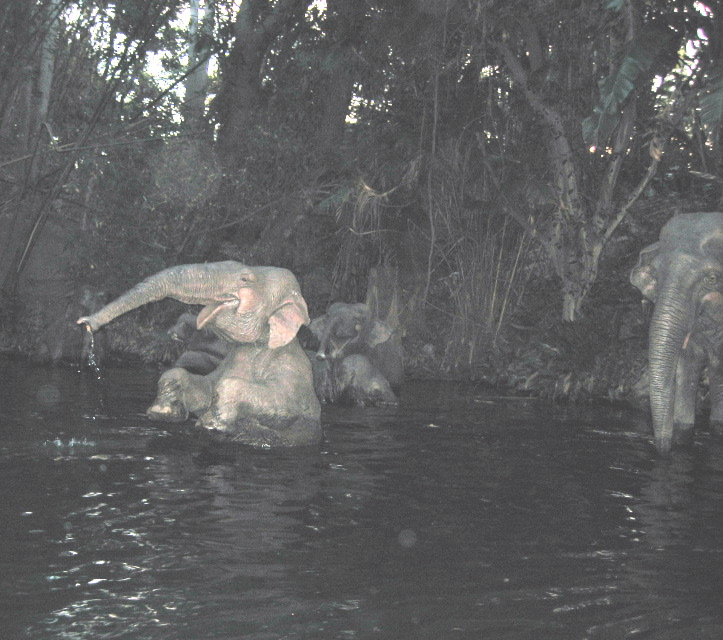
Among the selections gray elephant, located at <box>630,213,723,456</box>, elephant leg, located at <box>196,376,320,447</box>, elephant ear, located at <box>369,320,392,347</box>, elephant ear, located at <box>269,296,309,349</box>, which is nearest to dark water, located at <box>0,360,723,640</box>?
A: elephant leg, located at <box>196,376,320,447</box>

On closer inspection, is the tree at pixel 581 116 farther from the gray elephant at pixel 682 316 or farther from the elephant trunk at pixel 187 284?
the elephant trunk at pixel 187 284

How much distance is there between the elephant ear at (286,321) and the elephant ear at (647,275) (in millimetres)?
2955

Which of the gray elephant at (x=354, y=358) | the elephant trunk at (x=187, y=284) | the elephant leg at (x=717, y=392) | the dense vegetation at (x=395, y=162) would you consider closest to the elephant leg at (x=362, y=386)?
the gray elephant at (x=354, y=358)

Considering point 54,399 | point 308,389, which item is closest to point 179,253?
point 54,399

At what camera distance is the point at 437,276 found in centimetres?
1734

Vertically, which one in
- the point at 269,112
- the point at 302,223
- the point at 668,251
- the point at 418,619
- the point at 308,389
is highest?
the point at 269,112

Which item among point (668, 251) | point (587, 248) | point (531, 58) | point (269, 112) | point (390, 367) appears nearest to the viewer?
point (668, 251)

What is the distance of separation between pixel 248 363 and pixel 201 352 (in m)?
2.37

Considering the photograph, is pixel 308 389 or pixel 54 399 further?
pixel 54 399

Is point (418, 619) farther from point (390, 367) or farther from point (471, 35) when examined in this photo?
point (471, 35)

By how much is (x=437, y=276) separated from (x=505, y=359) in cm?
337

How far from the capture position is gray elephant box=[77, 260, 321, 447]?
6.70 m

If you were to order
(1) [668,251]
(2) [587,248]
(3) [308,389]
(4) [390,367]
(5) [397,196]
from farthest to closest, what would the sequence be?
(5) [397,196] → (2) [587,248] → (4) [390,367] → (1) [668,251] → (3) [308,389]

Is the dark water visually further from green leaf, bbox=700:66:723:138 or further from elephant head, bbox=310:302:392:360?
green leaf, bbox=700:66:723:138
